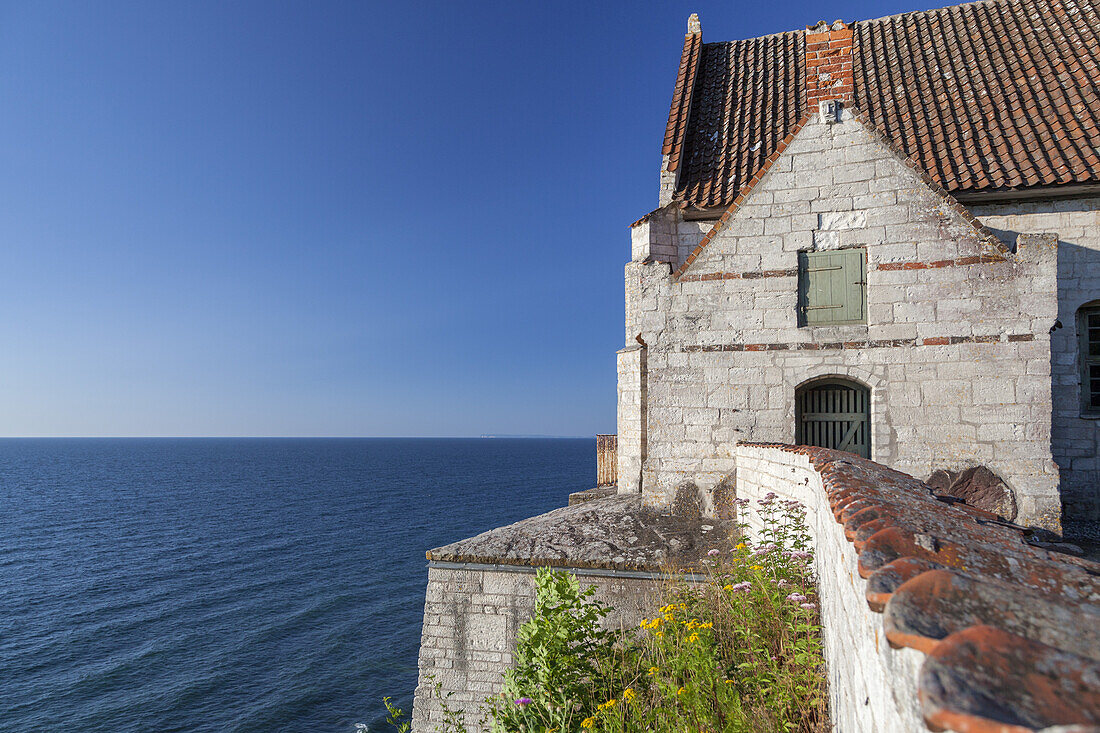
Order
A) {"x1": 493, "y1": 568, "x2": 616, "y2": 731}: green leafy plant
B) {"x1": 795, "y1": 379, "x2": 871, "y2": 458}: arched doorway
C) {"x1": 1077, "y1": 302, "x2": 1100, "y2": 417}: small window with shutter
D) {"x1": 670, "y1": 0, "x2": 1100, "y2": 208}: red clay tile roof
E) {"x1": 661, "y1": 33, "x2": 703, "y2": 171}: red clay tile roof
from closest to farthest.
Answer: {"x1": 493, "y1": 568, "x2": 616, "y2": 731}: green leafy plant, {"x1": 795, "y1": 379, "x2": 871, "y2": 458}: arched doorway, {"x1": 1077, "y1": 302, "x2": 1100, "y2": 417}: small window with shutter, {"x1": 670, "y1": 0, "x2": 1100, "y2": 208}: red clay tile roof, {"x1": 661, "y1": 33, "x2": 703, "y2": 171}: red clay tile roof

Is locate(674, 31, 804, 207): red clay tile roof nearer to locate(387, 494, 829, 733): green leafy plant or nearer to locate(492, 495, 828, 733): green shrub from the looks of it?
locate(387, 494, 829, 733): green leafy plant

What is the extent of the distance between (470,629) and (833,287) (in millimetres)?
7139

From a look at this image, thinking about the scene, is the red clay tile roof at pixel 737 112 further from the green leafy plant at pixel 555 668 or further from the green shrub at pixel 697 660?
the green leafy plant at pixel 555 668

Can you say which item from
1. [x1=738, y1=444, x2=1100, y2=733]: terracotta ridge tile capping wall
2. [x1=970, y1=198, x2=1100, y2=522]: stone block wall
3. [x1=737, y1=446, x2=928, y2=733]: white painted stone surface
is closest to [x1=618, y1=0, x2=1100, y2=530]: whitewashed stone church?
[x1=970, y1=198, x2=1100, y2=522]: stone block wall

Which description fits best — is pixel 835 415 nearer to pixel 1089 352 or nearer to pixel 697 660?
pixel 1089 352

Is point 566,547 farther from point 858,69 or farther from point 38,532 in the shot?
point 38,532

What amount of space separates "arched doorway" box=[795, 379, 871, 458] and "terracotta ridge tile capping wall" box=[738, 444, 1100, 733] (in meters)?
6.68

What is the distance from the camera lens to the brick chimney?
8.67m

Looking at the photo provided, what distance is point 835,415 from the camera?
8.80 m

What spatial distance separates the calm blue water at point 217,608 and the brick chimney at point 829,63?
73.8 feet

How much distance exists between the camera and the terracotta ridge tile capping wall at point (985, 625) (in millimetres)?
949

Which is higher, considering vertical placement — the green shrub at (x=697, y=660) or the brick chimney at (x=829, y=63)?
the brick chimney at (x=829, y=63)

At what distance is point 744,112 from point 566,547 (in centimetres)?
991

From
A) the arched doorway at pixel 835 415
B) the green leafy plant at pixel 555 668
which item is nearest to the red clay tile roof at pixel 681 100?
the arched doorway at pixel 835 415
